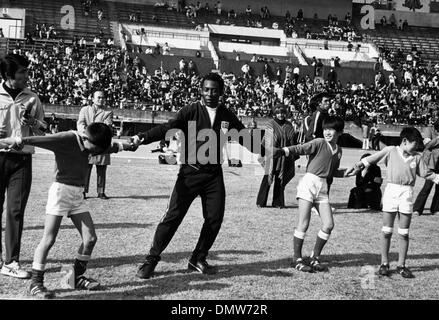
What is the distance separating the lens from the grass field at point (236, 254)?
18.1 ft

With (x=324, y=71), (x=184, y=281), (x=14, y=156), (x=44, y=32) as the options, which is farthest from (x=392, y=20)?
(x=14, y=156)

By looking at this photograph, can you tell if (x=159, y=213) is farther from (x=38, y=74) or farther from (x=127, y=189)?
(x=38, y=74)

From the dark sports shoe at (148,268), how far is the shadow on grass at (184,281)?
63mm

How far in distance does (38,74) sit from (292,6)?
2666cm

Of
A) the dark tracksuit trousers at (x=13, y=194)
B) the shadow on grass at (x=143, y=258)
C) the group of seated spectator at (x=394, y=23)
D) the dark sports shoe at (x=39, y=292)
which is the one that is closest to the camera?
the dark sports shoe at (x=39, y=292)

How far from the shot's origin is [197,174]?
19.4 ft

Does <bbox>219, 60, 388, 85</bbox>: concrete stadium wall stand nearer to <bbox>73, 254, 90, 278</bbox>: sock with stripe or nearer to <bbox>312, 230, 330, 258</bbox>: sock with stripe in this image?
<bbox>312, 230, 330, 258</bbox>: sock with stripe

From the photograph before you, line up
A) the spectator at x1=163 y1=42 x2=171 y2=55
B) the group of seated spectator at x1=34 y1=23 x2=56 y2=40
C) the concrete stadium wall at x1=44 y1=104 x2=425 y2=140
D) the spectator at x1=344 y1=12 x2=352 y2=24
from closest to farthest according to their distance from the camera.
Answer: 1. the concrete stadium wall at x1=44 y1=104 x2=425 y2=140
2. the group of seated spectator at x1=34 y1=23 x2=56 y2=40
3. the spectator at x1=163 y1=42 x2=171 y2=55
4. the spectator at x1=344 y1=12 x2=352 y2=24

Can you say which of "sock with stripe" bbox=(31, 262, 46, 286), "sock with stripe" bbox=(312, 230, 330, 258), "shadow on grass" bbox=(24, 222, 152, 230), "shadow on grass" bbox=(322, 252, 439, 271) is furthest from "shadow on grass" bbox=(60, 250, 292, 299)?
"shadow on grass" bbox=(24, 222, 152, 230)

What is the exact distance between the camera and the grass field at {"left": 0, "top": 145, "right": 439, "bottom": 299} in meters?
5.53

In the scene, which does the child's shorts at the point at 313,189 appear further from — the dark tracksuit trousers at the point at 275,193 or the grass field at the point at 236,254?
the dark tracksuit trousers at the point at 275,193

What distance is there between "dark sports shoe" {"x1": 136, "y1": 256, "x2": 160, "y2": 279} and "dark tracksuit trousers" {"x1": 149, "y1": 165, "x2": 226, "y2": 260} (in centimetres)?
6

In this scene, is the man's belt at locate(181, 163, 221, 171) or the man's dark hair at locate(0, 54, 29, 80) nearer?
the man's dark hair at locate(0, 54, 29, 80)

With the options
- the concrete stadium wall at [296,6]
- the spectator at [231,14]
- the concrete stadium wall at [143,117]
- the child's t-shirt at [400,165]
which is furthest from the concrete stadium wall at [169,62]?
the child's t-shirt at [400,165]
